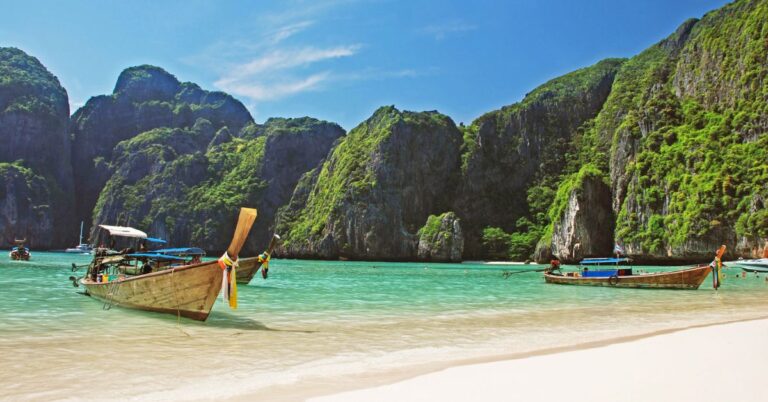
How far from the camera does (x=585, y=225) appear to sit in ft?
282

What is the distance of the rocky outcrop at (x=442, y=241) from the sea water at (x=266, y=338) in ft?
262

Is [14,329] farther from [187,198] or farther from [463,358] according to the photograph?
[187,198]

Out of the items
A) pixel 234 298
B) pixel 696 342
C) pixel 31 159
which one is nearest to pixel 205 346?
pixel 234 298

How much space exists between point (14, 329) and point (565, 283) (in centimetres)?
3154

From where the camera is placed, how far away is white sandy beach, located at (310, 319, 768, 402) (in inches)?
238

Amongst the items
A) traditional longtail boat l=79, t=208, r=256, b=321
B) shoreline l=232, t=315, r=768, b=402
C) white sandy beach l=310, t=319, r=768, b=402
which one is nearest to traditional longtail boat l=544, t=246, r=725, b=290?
white sandy beach l=310, t=319, r=768, b=402

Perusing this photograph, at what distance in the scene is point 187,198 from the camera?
494ft

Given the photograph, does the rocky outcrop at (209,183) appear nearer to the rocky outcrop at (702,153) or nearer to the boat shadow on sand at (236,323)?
the rocky outcrop at (702,153)

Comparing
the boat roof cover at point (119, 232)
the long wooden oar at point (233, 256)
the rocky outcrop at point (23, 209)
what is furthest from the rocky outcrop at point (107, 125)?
the long wooden oar at point (233, 256)

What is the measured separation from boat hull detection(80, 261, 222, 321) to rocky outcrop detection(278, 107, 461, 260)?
91.1 metres

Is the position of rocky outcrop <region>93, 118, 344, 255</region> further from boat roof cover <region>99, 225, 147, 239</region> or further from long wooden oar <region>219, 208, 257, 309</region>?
long wooden oar <region>219, 208, 257, 309</region>

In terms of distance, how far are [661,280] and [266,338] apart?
27842 mm

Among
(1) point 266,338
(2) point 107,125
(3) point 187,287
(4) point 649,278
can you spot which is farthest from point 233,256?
(2) point 107,125

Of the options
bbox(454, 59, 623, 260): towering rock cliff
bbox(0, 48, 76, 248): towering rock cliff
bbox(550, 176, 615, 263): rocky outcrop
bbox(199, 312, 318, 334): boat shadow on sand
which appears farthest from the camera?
bbox(0, 48, 76, 248): towering rock cliff
